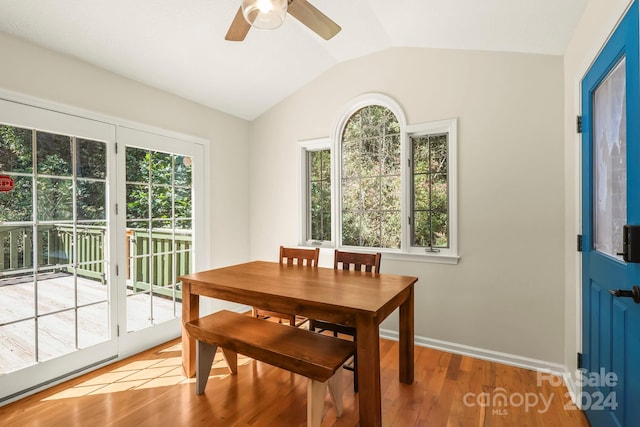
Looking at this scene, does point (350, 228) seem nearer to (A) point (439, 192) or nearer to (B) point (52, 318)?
(A) point (439, 192)

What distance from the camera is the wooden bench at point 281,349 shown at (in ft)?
5.37

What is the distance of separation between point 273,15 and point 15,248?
224 centimetres

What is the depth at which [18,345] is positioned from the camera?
2.12 meters

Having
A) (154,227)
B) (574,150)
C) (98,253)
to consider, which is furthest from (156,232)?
(574,150)

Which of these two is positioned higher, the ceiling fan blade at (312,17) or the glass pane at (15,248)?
the ceiling fan blade at (312,17)

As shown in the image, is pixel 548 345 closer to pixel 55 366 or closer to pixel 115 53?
pixel 55 366

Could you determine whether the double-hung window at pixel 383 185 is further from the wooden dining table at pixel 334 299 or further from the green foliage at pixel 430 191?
the wooden dining table at pixel 334 299

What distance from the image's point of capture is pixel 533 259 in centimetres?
241

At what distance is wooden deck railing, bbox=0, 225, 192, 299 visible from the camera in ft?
6.89

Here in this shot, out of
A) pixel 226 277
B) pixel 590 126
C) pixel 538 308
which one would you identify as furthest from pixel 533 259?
pixel 226 277

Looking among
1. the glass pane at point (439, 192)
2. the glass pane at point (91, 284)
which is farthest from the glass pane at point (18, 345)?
the glass pane at point (439, 192)

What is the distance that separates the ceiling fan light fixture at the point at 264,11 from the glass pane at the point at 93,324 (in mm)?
2465

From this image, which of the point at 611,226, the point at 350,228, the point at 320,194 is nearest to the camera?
the point at 611,226

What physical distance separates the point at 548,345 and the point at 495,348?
37cm
